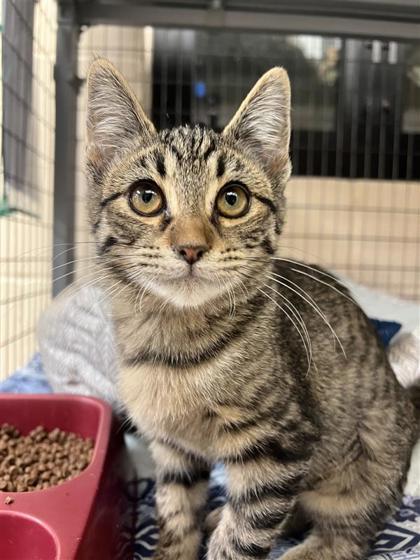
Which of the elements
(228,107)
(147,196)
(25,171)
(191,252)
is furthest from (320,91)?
(191,252)

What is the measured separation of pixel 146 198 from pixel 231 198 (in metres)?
0.14

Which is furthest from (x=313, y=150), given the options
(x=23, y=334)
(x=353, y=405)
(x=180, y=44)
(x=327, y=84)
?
(x=353, y=405)

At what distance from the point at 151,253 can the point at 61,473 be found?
0.51 meters

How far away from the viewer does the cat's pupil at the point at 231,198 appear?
0.98 meters

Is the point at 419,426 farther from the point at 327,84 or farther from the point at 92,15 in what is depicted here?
the point at 327,84

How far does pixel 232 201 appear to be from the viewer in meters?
0.98

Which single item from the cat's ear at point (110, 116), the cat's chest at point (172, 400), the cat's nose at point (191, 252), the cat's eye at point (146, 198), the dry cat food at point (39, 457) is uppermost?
the cat's ear at point (110, 116)

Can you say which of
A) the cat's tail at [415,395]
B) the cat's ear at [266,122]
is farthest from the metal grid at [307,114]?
the cat's ear at [266,122]

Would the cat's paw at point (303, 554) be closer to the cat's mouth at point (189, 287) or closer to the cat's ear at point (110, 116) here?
the cat's mouth at point (189, 287)

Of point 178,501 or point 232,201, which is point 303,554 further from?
point 232,201

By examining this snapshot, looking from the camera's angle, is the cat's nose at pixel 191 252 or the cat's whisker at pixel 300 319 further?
the cat's whisker at pixel 300 319

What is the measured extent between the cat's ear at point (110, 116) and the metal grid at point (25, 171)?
0.39 meters

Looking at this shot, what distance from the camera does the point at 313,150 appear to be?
113 inches

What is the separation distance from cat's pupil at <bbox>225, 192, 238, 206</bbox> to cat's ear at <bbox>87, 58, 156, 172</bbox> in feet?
0.66
